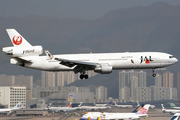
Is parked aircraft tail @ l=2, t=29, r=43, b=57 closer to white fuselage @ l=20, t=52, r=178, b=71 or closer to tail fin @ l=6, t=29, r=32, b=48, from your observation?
tail fin @ l=6, t=29, r=32, b=48

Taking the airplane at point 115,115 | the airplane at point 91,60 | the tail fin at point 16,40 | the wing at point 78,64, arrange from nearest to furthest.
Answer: the wing at point 78,64, the airplane at point 91,60, the tail fin at point 16,40, the airplane at point 115,115

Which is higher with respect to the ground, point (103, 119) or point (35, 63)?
point (35, 63)

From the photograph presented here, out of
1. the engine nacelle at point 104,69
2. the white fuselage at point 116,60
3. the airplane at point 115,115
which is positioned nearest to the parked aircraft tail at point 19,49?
the white fuselage at point 116,60

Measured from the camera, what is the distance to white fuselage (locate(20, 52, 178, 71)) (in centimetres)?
7269

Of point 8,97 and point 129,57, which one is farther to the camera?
point 8,97

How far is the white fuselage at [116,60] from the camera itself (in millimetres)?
72688

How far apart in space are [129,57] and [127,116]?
25318mm

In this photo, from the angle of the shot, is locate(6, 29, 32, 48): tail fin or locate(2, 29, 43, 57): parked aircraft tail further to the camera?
locate(6, 29, 32, 48): tail fin

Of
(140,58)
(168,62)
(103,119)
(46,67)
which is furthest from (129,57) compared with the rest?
(103,119)

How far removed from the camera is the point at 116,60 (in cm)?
7256

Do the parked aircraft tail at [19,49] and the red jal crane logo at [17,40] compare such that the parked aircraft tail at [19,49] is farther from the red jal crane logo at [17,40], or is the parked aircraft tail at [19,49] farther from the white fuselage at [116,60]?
the white fuselage at [116,60]

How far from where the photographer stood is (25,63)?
245 feet

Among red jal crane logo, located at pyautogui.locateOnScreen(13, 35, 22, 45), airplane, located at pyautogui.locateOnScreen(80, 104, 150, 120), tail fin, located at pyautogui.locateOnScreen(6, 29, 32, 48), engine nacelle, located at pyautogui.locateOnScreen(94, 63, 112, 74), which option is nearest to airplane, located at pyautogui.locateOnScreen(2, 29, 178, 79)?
engine nacelle, located at pyautogui.locateOnScreen(94, 63, 112, 74)

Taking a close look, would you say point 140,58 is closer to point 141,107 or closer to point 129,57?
point 129,57
